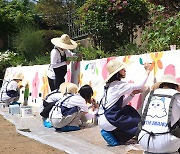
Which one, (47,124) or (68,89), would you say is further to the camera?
(47,124)

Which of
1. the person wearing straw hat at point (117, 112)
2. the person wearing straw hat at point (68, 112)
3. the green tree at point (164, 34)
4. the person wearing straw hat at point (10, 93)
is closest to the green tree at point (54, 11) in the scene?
the person wearing straw hat at point (10, 93)

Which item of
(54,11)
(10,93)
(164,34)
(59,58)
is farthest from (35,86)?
(54,11)

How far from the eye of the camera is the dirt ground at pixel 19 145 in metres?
6.42

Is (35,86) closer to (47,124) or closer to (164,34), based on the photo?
(47,124)

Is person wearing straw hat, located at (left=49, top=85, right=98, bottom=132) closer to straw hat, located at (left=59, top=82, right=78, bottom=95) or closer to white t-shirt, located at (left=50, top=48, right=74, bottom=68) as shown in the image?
straw hat, located at (left=59, top=82, right=78, bottom=95)

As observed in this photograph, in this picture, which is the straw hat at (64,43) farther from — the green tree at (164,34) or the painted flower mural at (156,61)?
the painted flower mural at (156,61)

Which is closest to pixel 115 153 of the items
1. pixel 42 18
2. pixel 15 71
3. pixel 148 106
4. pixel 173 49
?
pixel 148 106

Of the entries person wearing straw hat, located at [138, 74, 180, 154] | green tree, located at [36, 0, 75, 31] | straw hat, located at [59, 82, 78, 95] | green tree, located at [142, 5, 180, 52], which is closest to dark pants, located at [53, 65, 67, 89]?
straw hat, located at [59, 82, 78, 95]

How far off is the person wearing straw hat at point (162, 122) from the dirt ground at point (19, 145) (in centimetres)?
179

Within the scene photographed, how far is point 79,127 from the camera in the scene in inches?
320

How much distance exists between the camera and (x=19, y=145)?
695cm

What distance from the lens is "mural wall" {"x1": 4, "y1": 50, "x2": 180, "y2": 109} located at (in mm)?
6688

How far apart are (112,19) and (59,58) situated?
324 cm

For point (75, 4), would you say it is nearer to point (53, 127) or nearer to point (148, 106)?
point (53, 127)
